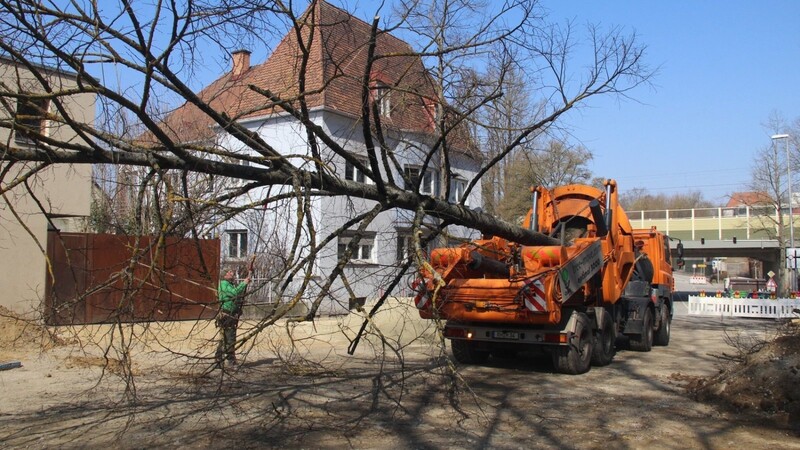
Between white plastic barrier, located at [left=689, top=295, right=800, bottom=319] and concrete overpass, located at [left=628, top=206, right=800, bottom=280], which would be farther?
concrete overpass, located at [left=628, top=206, right=800, bottom=280]

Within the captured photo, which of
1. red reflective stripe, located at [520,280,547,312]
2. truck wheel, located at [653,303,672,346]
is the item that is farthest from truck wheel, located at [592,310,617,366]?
truck wheel, located at [653,303,672,346]

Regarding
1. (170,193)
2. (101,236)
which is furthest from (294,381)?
(101,236)

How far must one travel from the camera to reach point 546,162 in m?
14.2

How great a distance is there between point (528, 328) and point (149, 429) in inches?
220

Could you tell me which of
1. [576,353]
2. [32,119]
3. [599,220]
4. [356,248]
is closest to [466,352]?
[576,353]

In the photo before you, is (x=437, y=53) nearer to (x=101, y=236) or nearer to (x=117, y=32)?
(x=117, y=32)

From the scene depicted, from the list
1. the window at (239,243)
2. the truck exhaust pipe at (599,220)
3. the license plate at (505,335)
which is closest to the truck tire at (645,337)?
the truck exhaust pipe at (599,220)

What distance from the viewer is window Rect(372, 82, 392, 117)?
Answer: 655 centimetres

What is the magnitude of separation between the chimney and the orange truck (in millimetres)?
3490

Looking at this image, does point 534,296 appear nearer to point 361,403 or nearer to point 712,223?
point 361,403

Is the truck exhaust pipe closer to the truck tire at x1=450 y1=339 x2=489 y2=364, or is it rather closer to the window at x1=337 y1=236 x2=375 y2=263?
the truck tire at x1=450 y1=339 x2=489 y2=364

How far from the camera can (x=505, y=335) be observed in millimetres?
10211

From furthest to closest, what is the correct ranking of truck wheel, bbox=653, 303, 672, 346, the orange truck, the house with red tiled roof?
truck wheel, bbox=653, 303, 672, 346
the orange truck
the house with red tiled roof

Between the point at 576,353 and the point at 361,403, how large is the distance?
12.3 ft
